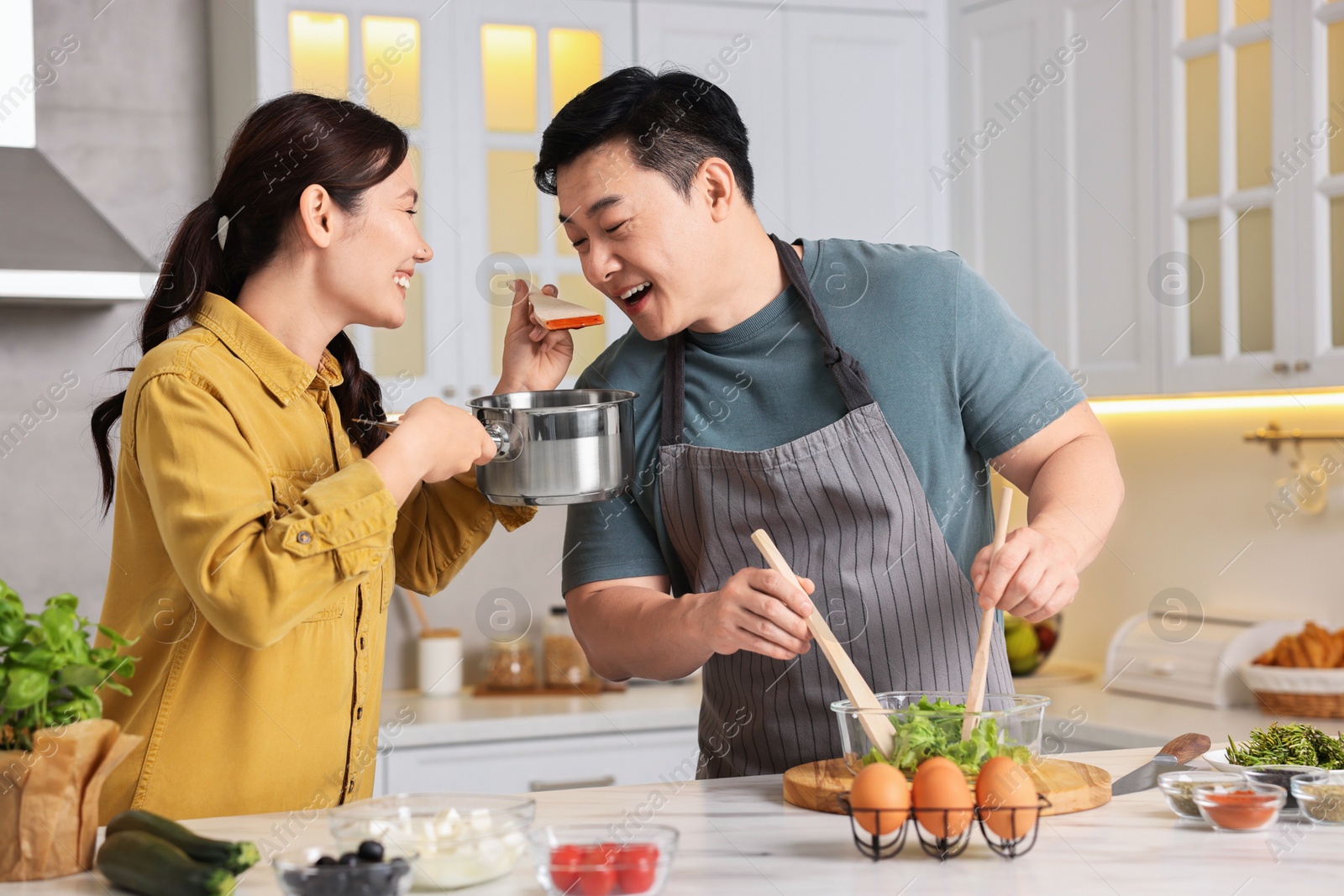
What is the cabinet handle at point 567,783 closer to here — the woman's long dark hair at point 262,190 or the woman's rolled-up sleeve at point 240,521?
the woman's long dark hair at point 262,190

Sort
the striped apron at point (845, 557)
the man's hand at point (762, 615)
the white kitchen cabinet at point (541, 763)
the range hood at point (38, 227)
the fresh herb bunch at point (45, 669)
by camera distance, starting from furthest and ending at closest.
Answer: the white kitchen cabinet at point (541, 763)
the range hood at point (38, 227)
the striped apron at point (845, 557)
the man's hand at point (762, 615)
the fresh herb bunch at point (45, 669)

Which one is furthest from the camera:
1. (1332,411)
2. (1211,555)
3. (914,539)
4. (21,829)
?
(1211,555)

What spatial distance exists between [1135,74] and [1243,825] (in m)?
1.98

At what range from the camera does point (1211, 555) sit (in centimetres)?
295

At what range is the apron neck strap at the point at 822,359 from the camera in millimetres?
1508

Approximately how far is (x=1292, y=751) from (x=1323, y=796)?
104mm

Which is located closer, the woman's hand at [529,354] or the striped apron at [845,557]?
the striped apron at [845,557]

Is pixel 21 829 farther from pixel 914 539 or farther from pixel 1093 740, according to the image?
pixel 1093 740

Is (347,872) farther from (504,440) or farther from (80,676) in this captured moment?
(504,440)

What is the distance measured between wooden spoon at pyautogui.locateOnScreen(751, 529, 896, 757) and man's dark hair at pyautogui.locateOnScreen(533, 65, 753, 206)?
0.49 meters

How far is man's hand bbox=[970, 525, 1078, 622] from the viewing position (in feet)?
3.99

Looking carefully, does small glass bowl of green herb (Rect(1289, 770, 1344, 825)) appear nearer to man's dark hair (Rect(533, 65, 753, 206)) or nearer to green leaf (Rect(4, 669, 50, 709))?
man's dark hair (Rect(533, 65, 753, 206))

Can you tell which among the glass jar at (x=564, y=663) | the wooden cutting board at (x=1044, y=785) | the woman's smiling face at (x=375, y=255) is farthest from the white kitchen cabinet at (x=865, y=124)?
the wooden cutting board at (x=1044, y=785)

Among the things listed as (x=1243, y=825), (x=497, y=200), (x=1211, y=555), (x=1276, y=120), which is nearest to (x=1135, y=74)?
(x=1276, y=120)
